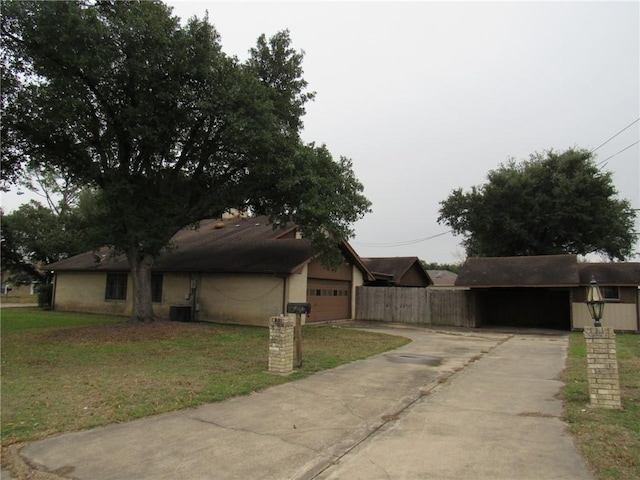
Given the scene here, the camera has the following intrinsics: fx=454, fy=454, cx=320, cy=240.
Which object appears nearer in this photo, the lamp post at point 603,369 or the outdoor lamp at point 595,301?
the lamp post at point 603,369

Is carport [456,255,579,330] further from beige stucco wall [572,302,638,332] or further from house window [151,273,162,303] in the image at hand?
house window [151,273,162,303]

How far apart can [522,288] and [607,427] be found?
20.7 m

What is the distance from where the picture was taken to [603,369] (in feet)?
21.2

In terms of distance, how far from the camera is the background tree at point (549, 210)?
111 feet

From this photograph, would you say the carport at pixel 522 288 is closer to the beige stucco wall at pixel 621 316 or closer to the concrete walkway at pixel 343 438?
the beige stucco wall at pixel 621 316

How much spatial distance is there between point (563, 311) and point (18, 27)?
27292 mm

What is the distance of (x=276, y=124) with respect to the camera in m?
15.3

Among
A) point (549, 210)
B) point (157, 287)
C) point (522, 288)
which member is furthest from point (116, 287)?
point (549, 210)

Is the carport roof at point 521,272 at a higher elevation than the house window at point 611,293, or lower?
higher

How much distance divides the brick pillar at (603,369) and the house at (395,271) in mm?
20570

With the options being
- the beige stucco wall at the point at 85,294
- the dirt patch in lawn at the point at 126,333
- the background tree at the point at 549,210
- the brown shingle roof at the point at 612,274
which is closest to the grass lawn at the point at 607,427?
the dirt patch in lawn at the point at 126,333

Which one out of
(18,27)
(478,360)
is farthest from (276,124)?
(478,360)

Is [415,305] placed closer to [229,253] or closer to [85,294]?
[229,253]

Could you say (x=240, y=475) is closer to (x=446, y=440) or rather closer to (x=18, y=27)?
(x=446, y=440)
